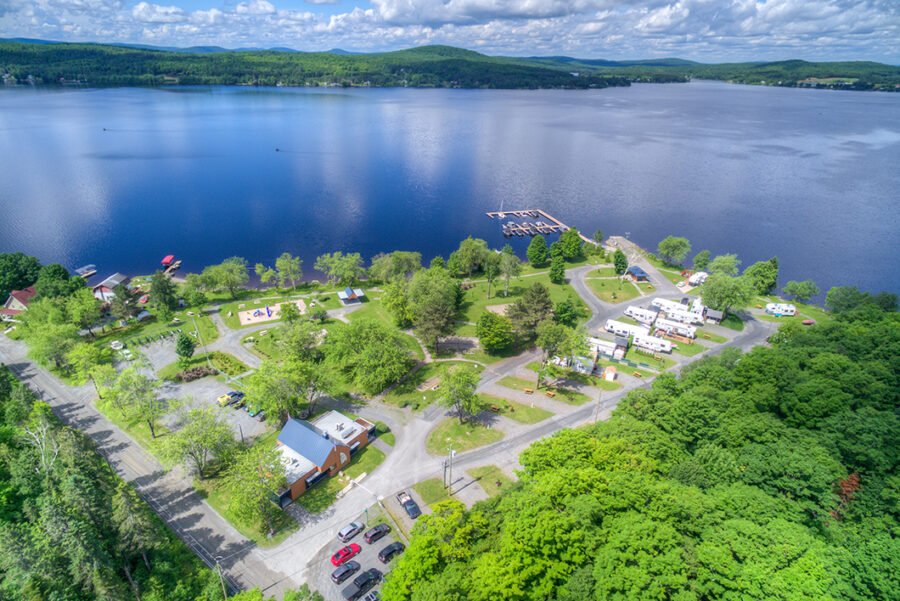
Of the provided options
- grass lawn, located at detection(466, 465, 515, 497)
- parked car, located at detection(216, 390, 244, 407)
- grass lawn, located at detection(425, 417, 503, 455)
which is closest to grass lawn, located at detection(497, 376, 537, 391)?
grass lawn, located at detection(425, 417, 503, 455)

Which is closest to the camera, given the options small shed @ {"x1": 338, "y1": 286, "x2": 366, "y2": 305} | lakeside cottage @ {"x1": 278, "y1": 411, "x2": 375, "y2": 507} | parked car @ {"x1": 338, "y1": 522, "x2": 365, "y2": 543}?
parked car @ {"x1": 338, "y1": 522, "x2": 365, "y2": 543}

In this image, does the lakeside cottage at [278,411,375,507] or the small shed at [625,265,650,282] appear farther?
the small shed at [625,265,650,282]

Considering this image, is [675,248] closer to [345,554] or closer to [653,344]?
[653,344]

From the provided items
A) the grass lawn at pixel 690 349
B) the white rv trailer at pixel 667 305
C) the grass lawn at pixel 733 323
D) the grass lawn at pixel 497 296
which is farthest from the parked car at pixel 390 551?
the grass lawn at pixel 733 323

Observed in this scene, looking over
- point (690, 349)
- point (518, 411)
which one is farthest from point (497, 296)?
point (518, 411)

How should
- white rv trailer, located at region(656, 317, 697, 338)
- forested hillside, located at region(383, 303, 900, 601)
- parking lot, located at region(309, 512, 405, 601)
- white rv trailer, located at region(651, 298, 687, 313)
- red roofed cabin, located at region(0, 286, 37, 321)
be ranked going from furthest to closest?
white rv trailer, located at region(651, 298, 687, 313)
red roofed cabin, located at region(0, 286, 37, 321)
white rv trailer, located at region(656, 317, 697, 338)
parking lot, located at region(309, 512, 405, 601)
forested hillside, located at region(383, 303, 900, 601)

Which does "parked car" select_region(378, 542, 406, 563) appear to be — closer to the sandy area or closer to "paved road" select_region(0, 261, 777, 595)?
"paved road" select_region(0, 261, 777, 595)

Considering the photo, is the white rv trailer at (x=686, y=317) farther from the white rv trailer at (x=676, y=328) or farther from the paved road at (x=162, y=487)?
the paved road at (x=162, y=487)
